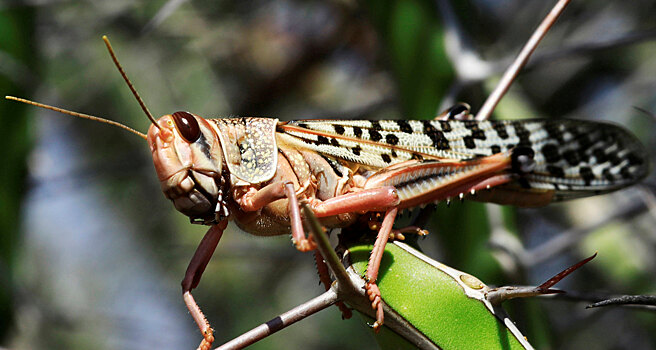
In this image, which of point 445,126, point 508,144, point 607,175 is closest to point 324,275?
point 445,126

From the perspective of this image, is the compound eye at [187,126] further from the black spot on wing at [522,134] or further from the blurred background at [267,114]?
the black spot on wing at [522,134]

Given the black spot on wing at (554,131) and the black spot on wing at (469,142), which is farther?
the black spot on wing at (554,131)

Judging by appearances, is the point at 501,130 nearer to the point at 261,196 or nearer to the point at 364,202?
the point at 364,202

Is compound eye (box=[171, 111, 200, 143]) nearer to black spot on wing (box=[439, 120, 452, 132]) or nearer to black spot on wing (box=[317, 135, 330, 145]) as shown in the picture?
black spot on wing (box=[317, 135, 330, 145])

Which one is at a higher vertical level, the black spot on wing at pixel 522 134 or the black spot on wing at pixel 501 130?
the black spot on wing at pixel 501 130

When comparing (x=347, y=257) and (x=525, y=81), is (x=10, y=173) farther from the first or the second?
(x=525, y=81)

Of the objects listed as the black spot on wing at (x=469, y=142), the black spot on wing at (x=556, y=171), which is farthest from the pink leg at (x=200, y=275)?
the black spot on wing at (x=556, y=171)

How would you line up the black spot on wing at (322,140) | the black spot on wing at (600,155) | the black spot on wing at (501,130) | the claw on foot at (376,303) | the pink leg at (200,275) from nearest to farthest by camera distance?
the claw on foot at (376,303) < the pink leg at (200,275) < the black spot on wing at (322,140) < the black spot on wing at (501,130) < the black spot on wing at (600,155)

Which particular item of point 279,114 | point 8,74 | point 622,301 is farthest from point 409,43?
point 279,114
